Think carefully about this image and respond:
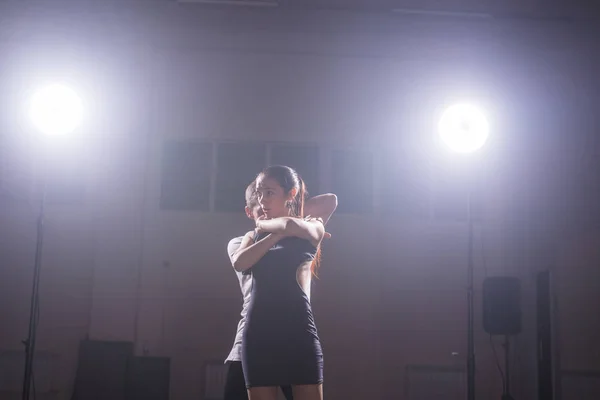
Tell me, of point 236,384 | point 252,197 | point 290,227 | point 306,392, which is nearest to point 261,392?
point 306,392

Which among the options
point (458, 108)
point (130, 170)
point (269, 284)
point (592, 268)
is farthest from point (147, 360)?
point (592, 268)

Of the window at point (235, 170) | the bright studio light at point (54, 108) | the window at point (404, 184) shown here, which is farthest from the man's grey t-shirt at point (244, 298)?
the window at point (404, 184)

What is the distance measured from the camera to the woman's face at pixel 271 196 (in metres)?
1.89

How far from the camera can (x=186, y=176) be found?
416 cm

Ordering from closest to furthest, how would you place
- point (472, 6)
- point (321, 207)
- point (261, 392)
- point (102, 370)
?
point (261, 392) < point (321, 207) < point (102, 370) < point (472, 6)

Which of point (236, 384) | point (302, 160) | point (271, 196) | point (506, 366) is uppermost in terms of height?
point (302, 160)

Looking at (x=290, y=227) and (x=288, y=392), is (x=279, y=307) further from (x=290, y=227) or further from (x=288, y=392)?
(x=288, y=392)

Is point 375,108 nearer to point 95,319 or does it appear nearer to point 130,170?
point 130,170

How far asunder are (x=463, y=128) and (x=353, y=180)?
99 cm

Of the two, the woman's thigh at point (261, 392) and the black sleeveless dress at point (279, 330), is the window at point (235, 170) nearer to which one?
the black sleeveless dress at point (279, 330)

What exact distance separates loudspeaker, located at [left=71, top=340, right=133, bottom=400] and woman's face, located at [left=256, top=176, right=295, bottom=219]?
2.48m

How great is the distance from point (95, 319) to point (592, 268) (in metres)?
3.78

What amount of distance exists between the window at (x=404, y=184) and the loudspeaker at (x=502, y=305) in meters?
0.73

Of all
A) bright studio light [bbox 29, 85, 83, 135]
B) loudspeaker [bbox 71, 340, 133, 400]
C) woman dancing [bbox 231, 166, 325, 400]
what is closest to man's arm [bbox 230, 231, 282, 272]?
woman dancing [bbox 231, 166, 325, 400]
